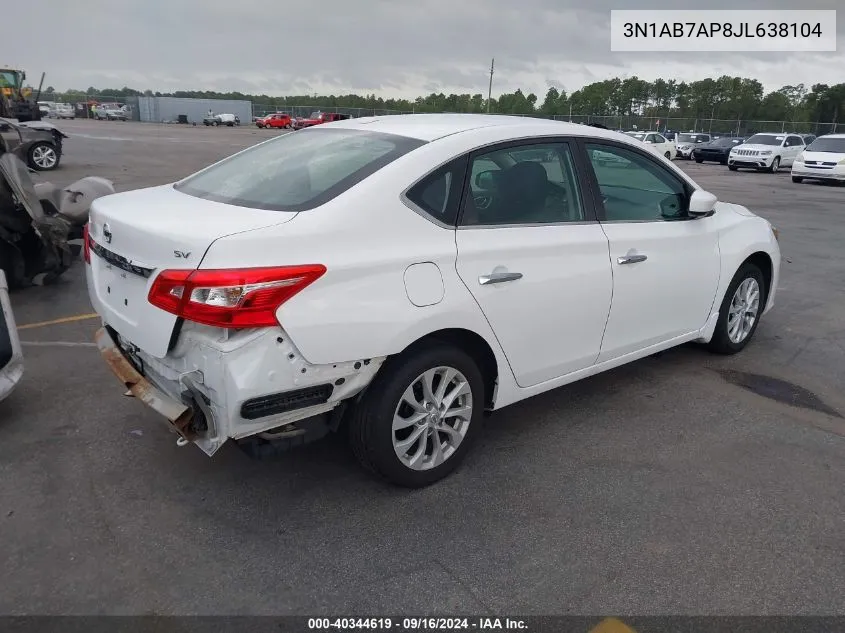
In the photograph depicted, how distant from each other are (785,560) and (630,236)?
1840 mm

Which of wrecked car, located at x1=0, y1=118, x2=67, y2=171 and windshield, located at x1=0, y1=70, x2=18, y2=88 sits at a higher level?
windshield, located at x1=0, y1=70, x2=18, y2=88

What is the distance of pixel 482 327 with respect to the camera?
316cm

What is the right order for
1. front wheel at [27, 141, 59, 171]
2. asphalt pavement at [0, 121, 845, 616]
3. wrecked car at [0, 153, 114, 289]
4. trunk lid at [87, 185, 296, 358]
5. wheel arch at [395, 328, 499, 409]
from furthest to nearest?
front wheel at [27, 141, 59, 171]
wrecked car at [0, 153, 114, 289]
wheel arch at [395, 328, 499, 409]
trunk lid at [87, 185, 296, 358]
asphalt pavement at [0, 121, 845, 616]

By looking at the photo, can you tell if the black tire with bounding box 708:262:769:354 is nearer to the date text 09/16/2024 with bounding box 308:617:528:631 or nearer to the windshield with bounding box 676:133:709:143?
the date text 09/16/2024 with bounding box 308:617:528:631

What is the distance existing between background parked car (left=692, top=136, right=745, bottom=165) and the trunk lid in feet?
107

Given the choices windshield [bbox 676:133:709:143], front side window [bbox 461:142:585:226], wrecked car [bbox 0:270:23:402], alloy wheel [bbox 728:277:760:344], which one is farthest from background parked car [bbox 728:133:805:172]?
wrecked car [bbox 0:270:23:402]

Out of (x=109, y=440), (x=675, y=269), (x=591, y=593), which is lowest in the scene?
(x=591, y=593)

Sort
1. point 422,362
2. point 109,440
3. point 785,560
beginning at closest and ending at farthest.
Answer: point 785,560
point 422,362
point 109,440

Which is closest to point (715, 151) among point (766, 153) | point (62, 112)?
point (766, 153)

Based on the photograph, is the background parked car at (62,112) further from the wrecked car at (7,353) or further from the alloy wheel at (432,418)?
the alloy wheel at (432,418)

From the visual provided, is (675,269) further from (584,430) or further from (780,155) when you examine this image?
(780,155)

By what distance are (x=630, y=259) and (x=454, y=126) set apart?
1256 mm

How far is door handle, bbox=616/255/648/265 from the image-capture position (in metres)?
3.75

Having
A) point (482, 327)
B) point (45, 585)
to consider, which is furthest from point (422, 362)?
point (45, 585)
